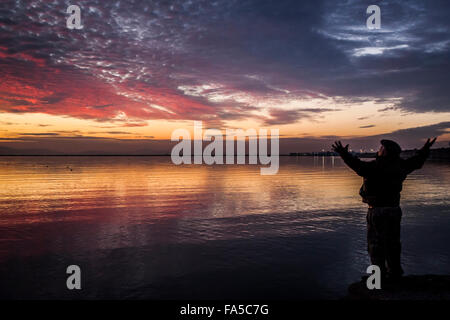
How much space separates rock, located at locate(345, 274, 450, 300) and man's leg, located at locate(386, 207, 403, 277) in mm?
280

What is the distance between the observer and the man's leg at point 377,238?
21.3 ft

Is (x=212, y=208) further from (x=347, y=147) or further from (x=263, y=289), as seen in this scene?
(x=347, y=147)

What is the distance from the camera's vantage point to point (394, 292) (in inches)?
249

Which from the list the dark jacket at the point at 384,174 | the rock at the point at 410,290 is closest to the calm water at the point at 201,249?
the rock at the point at 410,290

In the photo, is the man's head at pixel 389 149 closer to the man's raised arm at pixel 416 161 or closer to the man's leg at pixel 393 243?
the man's raised arm at pixel 416 161

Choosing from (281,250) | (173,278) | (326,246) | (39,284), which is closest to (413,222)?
(326,246)

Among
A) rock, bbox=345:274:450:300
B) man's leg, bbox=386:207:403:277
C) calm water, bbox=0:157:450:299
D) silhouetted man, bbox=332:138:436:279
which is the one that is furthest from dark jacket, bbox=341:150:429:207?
calm water, bbox=0:157:450:299

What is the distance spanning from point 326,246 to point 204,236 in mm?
5119

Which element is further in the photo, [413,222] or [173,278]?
[413,222]

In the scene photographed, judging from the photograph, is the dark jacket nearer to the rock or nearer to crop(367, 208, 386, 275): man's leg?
crop(367, 208, 386, 275): man's leg

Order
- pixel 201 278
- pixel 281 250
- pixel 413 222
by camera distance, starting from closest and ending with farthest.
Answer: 1. pixel 201 278
2. pixel 281 250
3. pixel 413 222

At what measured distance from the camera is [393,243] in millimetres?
6578

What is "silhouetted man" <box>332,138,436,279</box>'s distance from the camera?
6.37 meters
